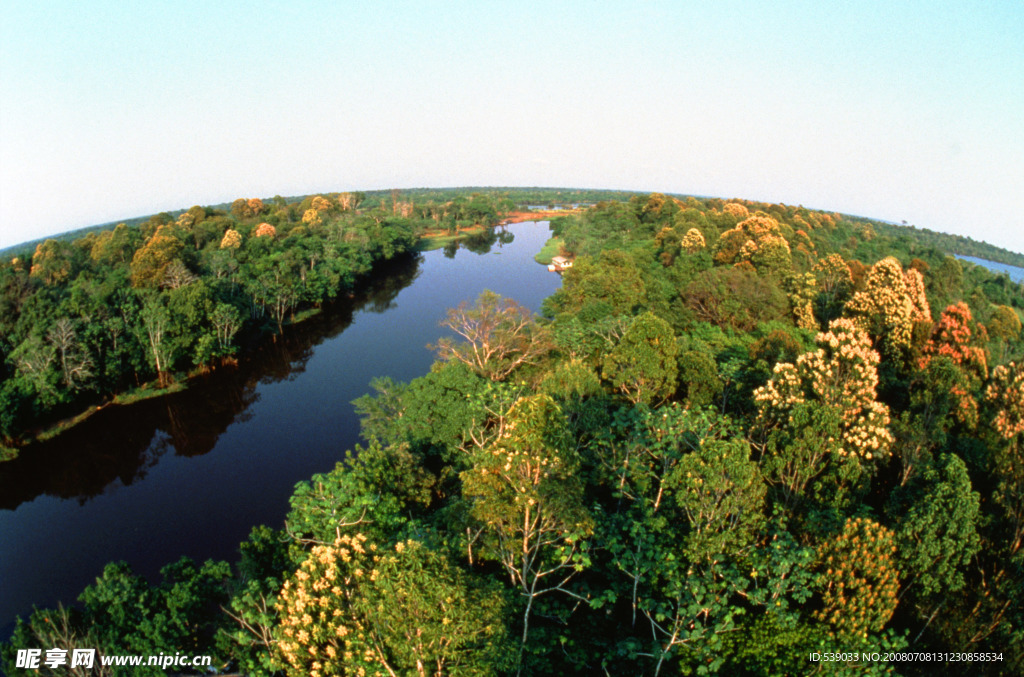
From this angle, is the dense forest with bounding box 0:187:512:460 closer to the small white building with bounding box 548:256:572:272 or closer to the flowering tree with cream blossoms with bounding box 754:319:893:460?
the small white building with bounding box 548:256:572:272

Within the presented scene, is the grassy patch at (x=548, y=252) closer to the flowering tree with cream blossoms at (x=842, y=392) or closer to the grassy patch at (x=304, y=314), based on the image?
the grassy patch at (x=304, y=314)

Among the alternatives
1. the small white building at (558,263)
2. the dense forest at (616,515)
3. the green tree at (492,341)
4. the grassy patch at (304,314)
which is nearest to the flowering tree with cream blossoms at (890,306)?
the dense forest at (616,515)

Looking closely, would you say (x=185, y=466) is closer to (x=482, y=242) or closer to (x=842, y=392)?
(x=842, y=392)

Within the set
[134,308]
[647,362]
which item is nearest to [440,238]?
[134,308]

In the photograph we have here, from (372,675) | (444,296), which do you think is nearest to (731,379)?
(372,675)

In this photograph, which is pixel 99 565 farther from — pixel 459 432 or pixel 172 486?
pixel 459 432

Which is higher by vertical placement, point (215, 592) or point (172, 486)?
point (215, 592)
